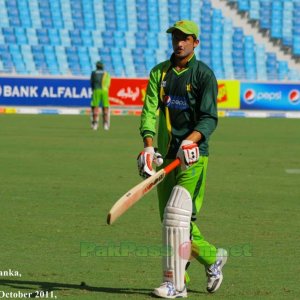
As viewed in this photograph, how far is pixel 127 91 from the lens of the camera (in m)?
38.1

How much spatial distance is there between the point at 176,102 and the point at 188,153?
0.47m

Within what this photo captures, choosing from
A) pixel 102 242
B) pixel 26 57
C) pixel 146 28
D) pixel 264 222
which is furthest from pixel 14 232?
pixel 146 28

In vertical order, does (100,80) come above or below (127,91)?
above

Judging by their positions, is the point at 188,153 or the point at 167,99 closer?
the point at 188,153

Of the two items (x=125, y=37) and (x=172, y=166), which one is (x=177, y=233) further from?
(x=125, y=37)

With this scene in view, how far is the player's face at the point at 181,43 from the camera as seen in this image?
7.32 metres

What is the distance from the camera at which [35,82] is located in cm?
3731

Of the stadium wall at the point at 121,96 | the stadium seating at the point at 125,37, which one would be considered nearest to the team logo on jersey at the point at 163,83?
the stadium wall at the point at 121,96

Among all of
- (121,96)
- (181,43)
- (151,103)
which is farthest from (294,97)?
(181,43)

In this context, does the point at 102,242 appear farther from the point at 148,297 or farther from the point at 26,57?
the point at 26,57

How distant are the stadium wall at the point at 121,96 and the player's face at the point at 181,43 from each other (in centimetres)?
3023

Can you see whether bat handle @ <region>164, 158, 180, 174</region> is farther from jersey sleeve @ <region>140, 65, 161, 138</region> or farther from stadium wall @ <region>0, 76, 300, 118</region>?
stadium wall @ <region>0, 76, 300, 118</region>

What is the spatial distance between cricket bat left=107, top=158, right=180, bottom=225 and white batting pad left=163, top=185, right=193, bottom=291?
194mm

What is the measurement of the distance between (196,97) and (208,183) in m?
8.66
